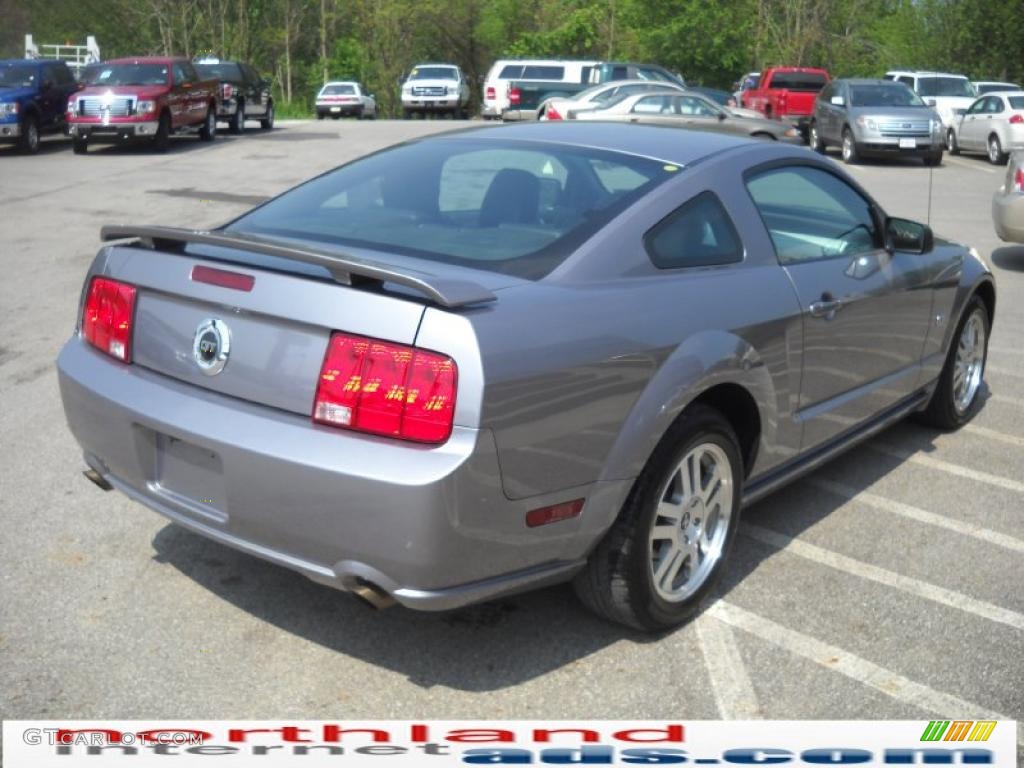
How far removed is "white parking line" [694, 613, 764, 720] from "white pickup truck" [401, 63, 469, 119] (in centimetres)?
3969

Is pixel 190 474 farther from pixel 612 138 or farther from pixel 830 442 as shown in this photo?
pixel 830 442

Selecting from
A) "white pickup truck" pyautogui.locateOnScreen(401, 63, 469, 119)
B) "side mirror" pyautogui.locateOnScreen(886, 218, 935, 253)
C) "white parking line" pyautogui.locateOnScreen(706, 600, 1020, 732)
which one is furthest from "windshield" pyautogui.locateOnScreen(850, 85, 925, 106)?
"white parking line" pyautogui.locateOnScreen(706, 600, 1020, 732)

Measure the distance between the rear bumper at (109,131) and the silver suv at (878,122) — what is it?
1270cm

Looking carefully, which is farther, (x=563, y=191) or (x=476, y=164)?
(x=476, y=164)

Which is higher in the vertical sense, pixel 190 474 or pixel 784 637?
pixel 190 474

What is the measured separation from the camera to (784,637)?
4.08 m

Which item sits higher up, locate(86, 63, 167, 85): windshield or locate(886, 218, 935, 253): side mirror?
locate(86, 63, 167, 85): windshield

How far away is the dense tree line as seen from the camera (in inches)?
1898

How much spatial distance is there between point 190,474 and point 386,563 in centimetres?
75

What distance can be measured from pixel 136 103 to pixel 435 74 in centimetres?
2134

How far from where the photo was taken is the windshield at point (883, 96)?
2447 centimetres

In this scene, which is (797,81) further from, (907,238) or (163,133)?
(907,238)

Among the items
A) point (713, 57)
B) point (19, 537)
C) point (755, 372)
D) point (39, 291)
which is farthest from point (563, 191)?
point (713, 57)

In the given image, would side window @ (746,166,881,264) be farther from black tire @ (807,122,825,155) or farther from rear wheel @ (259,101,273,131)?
rear wheel @ (259,101,273,131)
